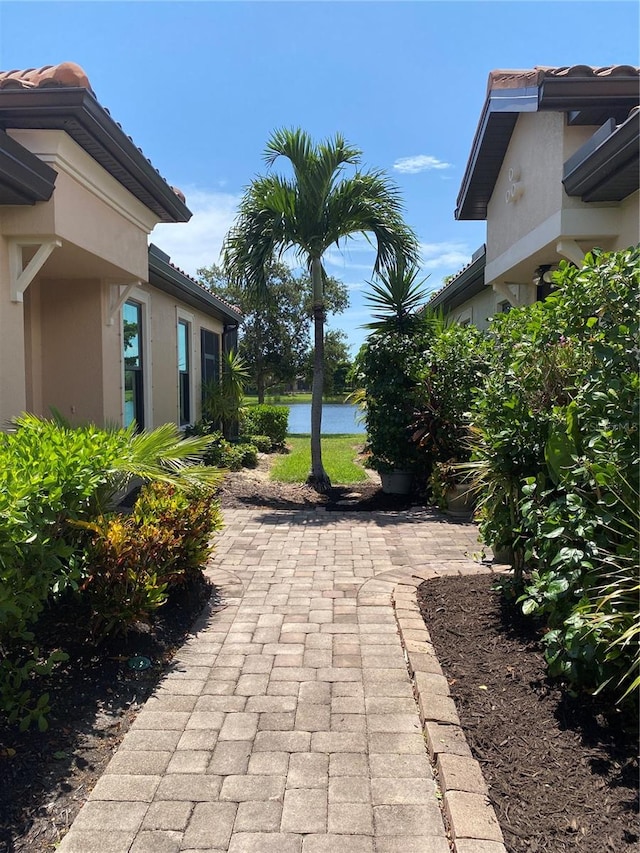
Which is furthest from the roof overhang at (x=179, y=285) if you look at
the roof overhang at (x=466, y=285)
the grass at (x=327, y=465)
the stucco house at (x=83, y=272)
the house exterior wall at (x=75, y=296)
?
the roof overhang at (x=466, y=285)

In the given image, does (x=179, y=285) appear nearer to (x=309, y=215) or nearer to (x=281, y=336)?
(x=309, y=215)

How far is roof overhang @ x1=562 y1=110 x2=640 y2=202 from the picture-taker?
15.9ft

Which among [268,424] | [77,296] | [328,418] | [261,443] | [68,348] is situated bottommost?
[328,418]

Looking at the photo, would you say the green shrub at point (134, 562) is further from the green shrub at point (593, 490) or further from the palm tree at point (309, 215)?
the palm tree at point (309, 215)

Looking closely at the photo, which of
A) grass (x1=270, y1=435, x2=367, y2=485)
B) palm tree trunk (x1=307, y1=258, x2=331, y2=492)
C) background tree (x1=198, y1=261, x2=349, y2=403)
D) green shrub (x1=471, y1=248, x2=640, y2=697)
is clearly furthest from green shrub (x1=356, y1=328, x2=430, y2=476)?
background tree (x1=198, y1=261, x2=349, y2=403)

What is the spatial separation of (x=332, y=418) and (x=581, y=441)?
95.9 ft

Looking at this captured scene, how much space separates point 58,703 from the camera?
3119 mm

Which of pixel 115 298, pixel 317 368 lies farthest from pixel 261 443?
pixel 115 298

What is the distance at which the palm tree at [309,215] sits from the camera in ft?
30.6

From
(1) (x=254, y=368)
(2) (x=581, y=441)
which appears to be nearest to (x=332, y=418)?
(1) (x=254, y=368)

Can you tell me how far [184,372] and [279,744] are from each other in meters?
11.3

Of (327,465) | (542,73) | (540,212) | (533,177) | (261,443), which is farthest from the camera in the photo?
(261,443)

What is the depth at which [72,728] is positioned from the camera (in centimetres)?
294

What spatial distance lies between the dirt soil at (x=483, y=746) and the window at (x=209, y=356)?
1148 cm
